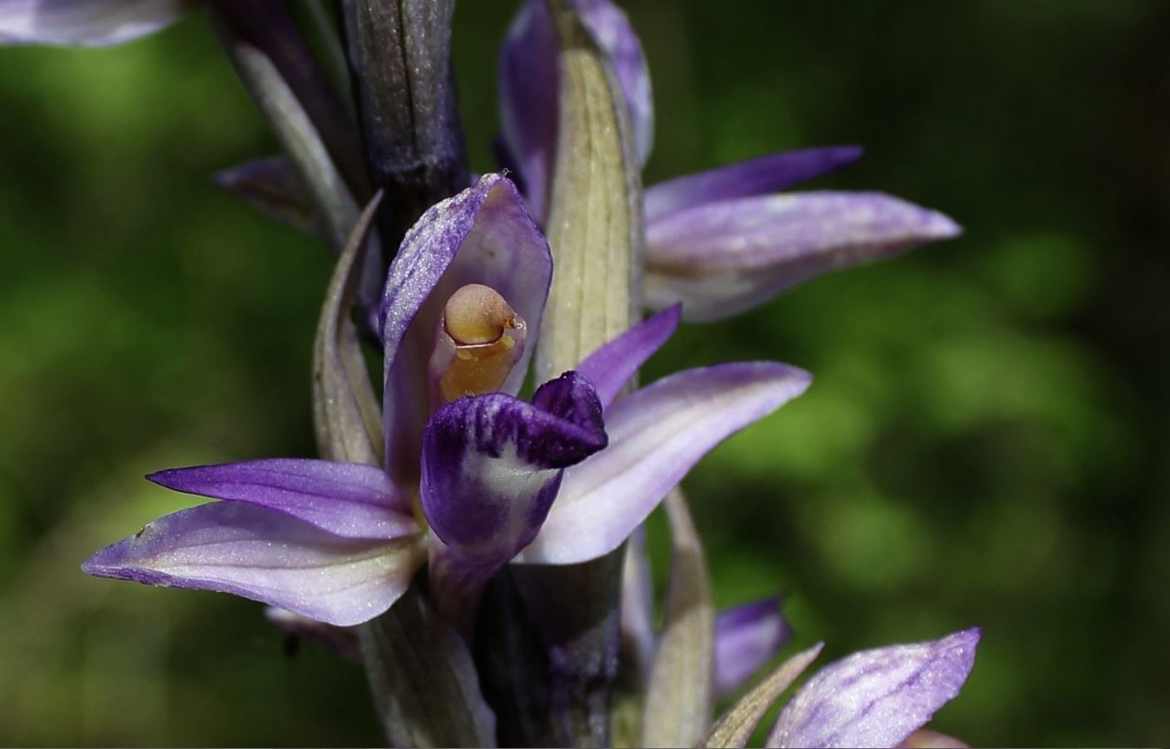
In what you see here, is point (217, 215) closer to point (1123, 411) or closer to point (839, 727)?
point (1123, 411)

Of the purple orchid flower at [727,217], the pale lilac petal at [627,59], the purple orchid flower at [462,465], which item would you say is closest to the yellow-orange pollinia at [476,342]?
the purple orchid flower at [462,465]

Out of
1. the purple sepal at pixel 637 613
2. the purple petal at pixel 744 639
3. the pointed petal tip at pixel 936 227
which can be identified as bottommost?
the purple petal at pixel 744 639

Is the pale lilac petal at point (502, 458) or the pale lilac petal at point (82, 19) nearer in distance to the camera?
the pale lilac petal at point (502, 458)

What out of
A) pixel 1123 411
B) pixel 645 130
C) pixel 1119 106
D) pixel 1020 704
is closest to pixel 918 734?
pixel 645 130

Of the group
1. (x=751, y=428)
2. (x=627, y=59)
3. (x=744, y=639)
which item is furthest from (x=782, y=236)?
(x=751, y=428)

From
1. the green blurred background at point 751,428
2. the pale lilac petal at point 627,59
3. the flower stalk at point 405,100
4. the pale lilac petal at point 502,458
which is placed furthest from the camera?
the green blurred background at point 751,428

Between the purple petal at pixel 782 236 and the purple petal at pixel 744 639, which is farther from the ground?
the purple petal at pixel 782 236

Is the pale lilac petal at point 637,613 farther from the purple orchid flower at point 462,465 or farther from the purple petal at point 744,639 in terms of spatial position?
the purple orchid flower at point 462,465

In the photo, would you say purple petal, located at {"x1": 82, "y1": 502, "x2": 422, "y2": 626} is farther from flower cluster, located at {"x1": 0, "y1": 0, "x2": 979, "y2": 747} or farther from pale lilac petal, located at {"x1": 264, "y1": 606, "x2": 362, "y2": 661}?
pale lilac petal, located at {"x1": 264, "y1": 606, "x2": 362, "y2": 661}
